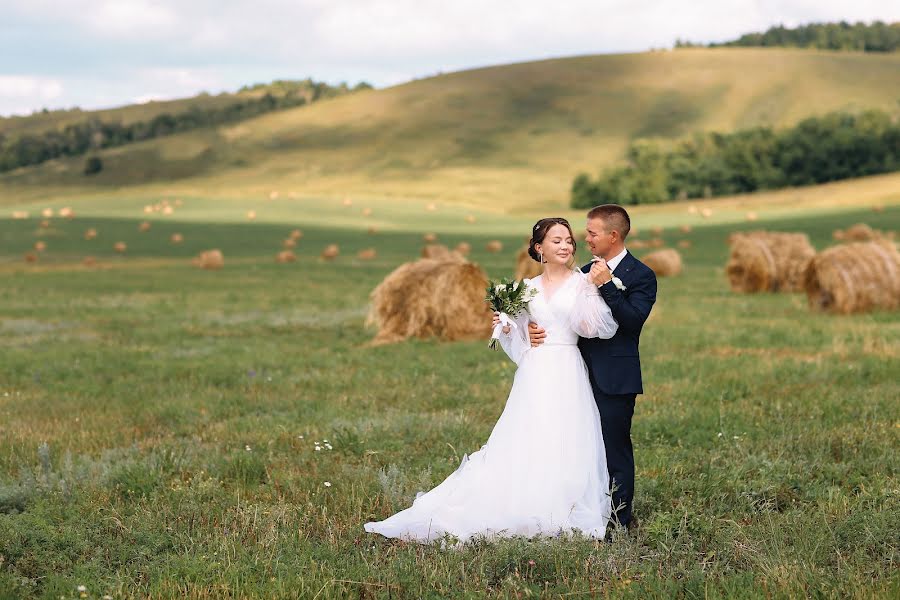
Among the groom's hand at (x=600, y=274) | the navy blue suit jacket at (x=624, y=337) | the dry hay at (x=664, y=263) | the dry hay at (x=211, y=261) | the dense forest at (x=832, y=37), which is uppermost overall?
the dense forest at (x=832, y=37)

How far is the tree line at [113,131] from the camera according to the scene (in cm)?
12900

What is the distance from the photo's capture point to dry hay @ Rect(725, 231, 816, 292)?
2252 centimetres

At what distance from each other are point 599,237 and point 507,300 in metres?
0.70

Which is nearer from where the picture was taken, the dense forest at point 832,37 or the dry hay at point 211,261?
the dry hay at point 211,261

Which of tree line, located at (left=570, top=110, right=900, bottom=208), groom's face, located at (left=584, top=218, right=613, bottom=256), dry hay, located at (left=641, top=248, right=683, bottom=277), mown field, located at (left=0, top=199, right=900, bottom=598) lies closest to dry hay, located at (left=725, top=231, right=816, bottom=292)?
mown field, located at (left=0, top=199, right=900, bottom=598)

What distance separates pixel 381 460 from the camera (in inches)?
319

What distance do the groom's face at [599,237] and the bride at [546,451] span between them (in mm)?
138

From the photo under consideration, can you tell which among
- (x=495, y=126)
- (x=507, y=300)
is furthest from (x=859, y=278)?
(x=495, y=126)

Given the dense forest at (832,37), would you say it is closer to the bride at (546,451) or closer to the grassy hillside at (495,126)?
the grassy hillside at (495,126)

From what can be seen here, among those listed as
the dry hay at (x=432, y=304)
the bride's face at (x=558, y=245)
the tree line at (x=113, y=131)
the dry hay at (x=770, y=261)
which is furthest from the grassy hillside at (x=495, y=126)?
the bride's face at (x=558, y=245)

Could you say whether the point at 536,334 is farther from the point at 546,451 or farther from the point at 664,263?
the point at 664,263

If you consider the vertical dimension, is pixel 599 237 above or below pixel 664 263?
above

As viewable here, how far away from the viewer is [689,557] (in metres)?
5.73

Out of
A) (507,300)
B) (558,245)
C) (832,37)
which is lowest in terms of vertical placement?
(507,300)
